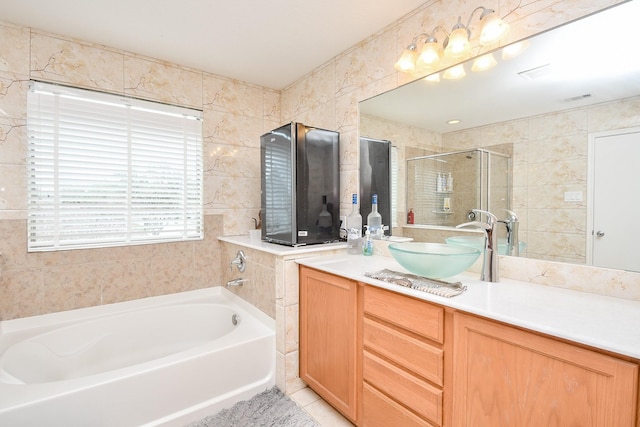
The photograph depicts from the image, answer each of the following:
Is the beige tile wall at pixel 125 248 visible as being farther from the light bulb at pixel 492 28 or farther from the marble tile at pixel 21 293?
the light bulb at pixel 492 28

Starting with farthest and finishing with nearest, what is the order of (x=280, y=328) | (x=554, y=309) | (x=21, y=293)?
(x=21, y=293) → (x=280, y=328) → (x=554, y=309)

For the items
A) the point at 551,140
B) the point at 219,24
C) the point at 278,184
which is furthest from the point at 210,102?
the point at 551,140

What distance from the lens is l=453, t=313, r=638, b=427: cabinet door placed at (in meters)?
0.72

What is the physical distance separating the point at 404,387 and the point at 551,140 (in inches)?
48.3

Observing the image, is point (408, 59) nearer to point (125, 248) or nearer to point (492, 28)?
point (492, 28)

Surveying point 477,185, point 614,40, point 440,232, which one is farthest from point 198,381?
point 614,40

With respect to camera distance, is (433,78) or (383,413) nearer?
(383,413)

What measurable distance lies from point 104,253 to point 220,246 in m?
0.86

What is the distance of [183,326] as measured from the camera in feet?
7.52

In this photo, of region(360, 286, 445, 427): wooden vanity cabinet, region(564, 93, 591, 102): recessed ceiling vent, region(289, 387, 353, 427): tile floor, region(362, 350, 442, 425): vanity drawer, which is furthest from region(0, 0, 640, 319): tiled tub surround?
region(289, 387, 353, 427): tile floor

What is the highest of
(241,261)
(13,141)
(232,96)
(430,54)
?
(232,96)

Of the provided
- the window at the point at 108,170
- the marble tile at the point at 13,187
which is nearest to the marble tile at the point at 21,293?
the window at the point at 108,170

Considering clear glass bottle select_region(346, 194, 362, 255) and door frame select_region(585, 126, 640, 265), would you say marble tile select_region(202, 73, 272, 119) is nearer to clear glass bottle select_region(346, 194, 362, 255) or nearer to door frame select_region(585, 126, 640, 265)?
clear glass bottle select_region(346, 194, 362, 255)

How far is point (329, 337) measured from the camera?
1.59 metres
